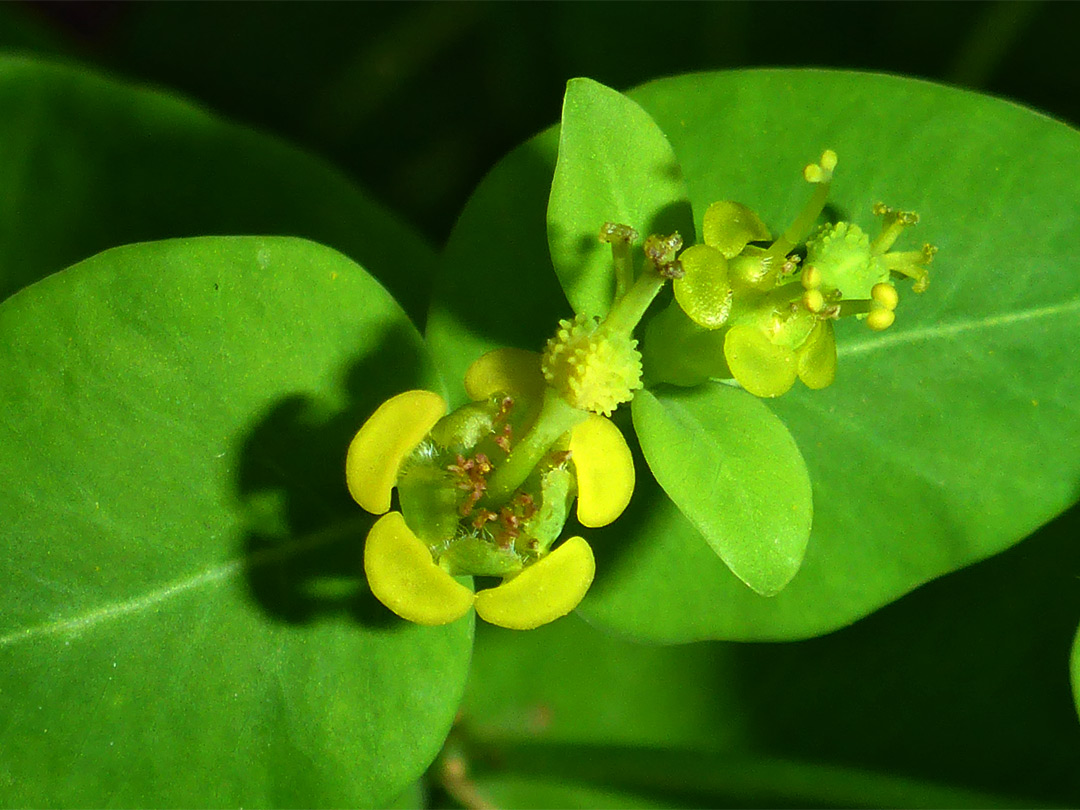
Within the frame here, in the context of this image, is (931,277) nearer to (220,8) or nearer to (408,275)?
(408,275)

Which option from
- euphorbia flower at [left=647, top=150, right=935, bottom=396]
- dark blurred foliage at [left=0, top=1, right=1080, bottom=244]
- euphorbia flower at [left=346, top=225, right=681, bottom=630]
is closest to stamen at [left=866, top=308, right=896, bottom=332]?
euphorbia flower at [left=647, top=150, right=935, bottom=396]

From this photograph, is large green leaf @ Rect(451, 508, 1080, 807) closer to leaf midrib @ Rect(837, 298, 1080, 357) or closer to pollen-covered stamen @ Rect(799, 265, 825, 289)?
leaf midrib @ Rect(837, 298, 1080, 357)

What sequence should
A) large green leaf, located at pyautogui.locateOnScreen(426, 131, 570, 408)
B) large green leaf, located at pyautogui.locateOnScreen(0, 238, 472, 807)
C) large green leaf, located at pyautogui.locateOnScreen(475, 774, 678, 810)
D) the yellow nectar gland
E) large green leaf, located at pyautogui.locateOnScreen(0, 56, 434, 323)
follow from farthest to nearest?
1. large green leaf, located at pyautogui.locateOnScreen(475, 774, 678, 810)
2. large green leaf, located at pyautogui.locateOnScreen(0, 56, 434, 323)
3. large green leaf, located at pyautogui.locateOnScreen(426, 131, 570, 408)
4. large green leaf, located at pyautogui.locateOnScreen(0, 238, 472, 807)
5. the yellow nectar gland

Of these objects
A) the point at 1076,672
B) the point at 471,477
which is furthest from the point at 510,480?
the point at 1076,672

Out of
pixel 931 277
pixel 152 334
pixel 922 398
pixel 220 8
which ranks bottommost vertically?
pixel 220 8

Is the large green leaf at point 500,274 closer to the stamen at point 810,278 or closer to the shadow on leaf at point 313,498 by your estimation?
the shadow on leaf at point 313,498

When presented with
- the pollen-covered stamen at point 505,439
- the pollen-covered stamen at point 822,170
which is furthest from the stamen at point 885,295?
the pollen-covered stamen at point 505,439

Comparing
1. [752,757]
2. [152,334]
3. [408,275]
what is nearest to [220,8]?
[408,275]

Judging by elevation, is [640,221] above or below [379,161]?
above
